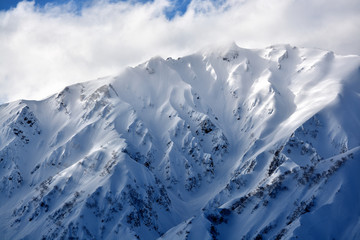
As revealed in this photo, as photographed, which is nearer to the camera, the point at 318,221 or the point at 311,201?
the point at 318,221

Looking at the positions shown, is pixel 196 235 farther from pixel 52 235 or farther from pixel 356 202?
pixel 52 235

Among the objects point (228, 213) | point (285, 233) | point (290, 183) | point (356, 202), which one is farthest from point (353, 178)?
point (228, 213)

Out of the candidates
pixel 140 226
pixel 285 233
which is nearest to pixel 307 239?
pixel 285 233

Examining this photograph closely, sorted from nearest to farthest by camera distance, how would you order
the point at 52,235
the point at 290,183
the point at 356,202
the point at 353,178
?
the point at 356,202
the point at 353,178
the point at 290,183
the point at 52,235

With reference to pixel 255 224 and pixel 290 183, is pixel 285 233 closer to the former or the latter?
pixel 255 224

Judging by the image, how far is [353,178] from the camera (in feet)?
491

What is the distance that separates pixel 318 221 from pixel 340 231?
782 centimetres

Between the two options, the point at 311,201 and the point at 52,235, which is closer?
the point at 311,201

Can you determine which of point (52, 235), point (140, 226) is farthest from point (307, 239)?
point (52, 235)

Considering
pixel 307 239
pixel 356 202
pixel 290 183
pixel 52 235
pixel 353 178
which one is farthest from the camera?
pixel 52 235

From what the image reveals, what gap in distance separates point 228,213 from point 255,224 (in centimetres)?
1640

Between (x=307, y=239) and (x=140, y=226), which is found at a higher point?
(x=307, y=239)

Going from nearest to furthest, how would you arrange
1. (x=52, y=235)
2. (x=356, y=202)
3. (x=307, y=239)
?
(x=307, y=239), (x=356, y=202), (x=52, y=235)

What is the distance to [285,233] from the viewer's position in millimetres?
136500
